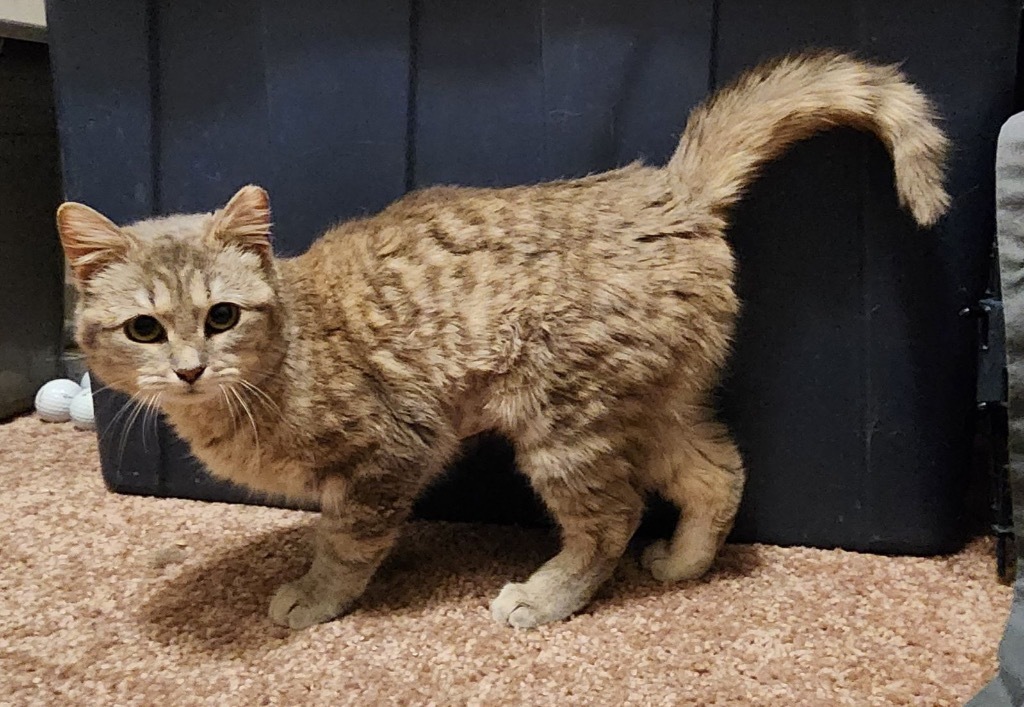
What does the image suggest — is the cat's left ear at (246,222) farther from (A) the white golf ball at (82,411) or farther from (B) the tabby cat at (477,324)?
(A) the white golf ball at (82,411)

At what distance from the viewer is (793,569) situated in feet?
4.67

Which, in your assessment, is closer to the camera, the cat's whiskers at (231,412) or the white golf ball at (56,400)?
the cat's whiskers at (231,412)

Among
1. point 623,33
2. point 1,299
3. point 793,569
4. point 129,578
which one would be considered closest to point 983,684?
point 793,569

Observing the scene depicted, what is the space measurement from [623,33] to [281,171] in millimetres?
590

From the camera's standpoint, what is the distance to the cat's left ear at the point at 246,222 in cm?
119

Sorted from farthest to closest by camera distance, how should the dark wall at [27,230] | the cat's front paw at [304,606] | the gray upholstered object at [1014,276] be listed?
1. the dark wall at [27,230]
2. the cat's front paw at [304,606]
3. the gray upholstered object at [1014,276]

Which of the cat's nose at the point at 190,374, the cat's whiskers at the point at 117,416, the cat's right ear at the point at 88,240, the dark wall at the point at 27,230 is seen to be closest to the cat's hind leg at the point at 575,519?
the cat's nose at the point at 190,374

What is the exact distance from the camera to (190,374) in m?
1.13

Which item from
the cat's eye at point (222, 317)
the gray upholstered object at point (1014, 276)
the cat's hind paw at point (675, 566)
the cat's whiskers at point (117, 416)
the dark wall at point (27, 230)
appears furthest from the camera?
the dark wall at point (27, 230)

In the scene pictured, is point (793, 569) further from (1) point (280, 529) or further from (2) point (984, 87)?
(1) point (280, 529)

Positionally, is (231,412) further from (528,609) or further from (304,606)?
(528,609)

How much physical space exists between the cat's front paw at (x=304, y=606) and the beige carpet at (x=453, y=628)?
0.02 metres

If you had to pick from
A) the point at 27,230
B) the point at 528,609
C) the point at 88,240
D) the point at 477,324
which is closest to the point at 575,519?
the point at 528,609

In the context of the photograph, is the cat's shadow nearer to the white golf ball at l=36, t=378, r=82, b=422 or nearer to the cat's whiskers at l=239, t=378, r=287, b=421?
the cat's whiskers at l=239, t=378, r=287, b=421
